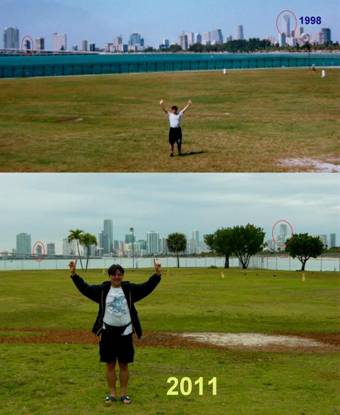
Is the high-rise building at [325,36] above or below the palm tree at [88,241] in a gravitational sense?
above

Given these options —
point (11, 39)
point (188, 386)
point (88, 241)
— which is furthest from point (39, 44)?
point (188, 386)

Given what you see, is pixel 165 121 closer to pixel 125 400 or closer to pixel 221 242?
pixel 221 242

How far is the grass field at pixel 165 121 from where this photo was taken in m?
12.5

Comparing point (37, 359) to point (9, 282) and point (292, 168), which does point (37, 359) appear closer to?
point (292, 168)

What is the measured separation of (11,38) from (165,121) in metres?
3.02

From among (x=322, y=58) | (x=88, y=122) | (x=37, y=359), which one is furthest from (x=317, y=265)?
(x=37, y=359)

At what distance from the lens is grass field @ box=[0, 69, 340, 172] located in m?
12.5

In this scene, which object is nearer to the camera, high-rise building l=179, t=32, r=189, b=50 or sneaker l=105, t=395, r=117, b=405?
sneaker l=105, t=395, r=117, b=405

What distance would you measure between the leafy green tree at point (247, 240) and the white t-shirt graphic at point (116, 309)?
29.0 feet

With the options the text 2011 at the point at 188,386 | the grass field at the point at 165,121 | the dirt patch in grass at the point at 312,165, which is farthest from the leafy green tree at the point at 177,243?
the text 2011 at the point at 188,386

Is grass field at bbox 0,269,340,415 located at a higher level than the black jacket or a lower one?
lower

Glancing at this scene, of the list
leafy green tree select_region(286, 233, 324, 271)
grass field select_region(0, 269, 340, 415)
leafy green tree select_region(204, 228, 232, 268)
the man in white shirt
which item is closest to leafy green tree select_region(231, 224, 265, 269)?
leafy green tree select_region(204, 228, 232, 268)

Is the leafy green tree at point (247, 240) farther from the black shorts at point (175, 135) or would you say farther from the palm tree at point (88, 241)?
the black shorts at point (175, 135)

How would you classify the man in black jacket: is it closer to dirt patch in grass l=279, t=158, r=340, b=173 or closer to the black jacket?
the black jacket
